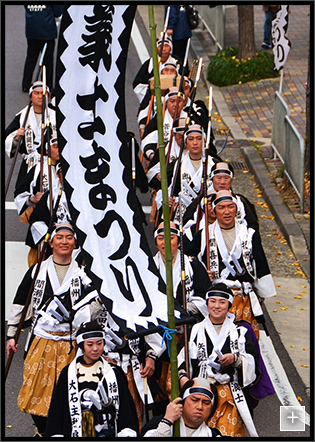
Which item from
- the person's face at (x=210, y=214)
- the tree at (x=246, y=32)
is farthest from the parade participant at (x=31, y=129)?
the tree at (x=246, y=32)

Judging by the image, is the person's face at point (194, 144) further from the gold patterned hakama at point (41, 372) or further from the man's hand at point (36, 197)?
the gold patterned hakama at point (41, 372)

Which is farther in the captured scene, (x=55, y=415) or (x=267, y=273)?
(x=267, y=273)

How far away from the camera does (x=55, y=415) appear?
20.6ft

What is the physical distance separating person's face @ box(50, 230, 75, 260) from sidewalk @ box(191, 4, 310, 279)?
151 inches

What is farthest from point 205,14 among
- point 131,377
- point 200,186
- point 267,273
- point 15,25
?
point 131,377

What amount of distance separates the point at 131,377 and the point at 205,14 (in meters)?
14.0

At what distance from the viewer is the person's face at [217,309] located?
7.05 metres

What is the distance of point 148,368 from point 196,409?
1280 mm

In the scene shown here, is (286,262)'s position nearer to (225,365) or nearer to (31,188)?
(31,188)

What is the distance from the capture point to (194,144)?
33.1 ft

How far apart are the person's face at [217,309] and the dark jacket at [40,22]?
30.5 ft

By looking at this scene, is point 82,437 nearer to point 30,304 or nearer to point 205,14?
point 30,304

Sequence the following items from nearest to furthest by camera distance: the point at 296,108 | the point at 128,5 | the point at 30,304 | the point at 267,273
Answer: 1. the point at 128,5
2. the point at 30,304
3. the point at 267,273
4. the point at 296,108

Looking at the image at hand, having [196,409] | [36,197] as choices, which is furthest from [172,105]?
[196,409]
